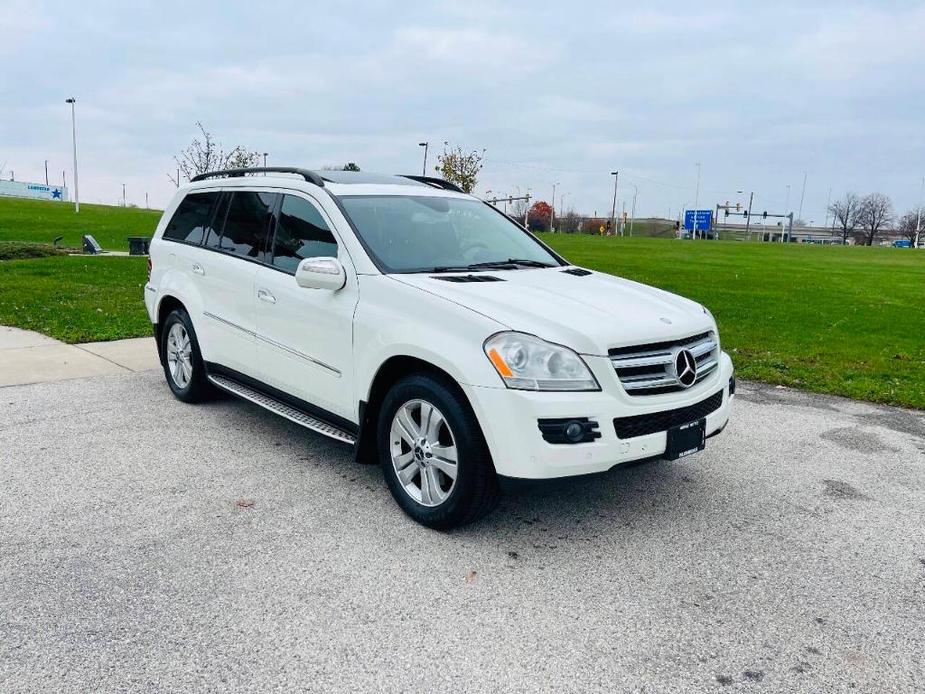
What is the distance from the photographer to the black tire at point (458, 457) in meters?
3.55

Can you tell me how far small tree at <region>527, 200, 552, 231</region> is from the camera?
88.2 m

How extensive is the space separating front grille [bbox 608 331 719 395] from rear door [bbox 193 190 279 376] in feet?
8.26

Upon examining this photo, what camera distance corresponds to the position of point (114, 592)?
3.21 metres

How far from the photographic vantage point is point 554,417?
3381mm

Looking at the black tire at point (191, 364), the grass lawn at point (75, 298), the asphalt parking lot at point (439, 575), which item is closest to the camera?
the asphalt parking lot at point (439, 575)

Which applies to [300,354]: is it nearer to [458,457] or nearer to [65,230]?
[458,457]

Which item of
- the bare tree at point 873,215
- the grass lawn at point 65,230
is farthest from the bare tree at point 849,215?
the grass lawn at point 65,230

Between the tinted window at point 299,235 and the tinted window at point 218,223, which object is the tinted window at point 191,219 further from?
the tinted window at point 299,235

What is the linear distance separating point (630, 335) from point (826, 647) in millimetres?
1525

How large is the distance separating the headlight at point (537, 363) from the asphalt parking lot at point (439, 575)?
0.49 meters

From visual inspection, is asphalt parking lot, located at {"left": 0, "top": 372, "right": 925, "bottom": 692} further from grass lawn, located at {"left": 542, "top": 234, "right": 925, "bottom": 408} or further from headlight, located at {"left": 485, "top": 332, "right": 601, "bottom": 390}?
grass lawn, located at {"left": 542, "top": 234, "right": 925, "bottom": 408}

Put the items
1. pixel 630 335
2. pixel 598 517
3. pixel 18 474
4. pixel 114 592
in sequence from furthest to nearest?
1. pixel 18 474
2. pixel 598 517
3. pixel 630 335
4. pixel 114 592

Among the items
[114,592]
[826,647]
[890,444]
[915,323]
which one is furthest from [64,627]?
[915,323]

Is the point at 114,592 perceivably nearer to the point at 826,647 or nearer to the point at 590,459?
the point at 590,459
